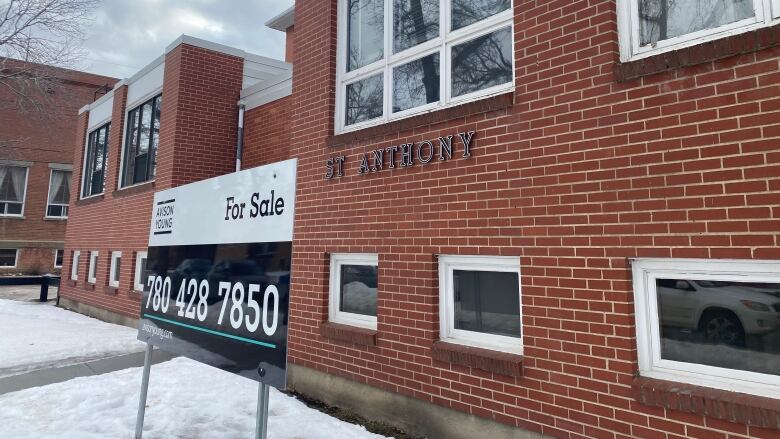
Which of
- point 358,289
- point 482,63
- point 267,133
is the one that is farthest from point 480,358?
point 267,133

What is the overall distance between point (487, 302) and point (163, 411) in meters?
3.56

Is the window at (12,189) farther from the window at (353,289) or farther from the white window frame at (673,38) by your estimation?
the white window frame at (673,38)

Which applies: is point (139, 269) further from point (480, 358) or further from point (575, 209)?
point (575, 209)

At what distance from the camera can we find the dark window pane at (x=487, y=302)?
396 cm

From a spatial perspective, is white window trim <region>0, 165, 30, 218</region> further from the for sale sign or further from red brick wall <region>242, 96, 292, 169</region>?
the for sale sign

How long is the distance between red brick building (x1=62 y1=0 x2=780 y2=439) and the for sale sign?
1.73 m

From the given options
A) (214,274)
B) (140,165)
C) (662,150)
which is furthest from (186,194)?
(140,165)

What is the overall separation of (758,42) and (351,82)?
13.2ft

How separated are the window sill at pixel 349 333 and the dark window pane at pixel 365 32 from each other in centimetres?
308

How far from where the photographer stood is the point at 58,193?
84.6ft

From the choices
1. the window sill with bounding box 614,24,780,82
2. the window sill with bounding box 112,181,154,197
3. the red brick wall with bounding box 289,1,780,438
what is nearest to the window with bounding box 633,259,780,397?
the red brick wall with bounding box 289,1,780,438

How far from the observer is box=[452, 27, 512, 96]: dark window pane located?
13.9 feet

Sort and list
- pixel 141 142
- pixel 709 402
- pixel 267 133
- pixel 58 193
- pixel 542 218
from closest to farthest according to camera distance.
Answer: pixel 709 402, pixel 542 218, pixel 267 133, pixel 141 142, pixel 58 193

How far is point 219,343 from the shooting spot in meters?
3.31
